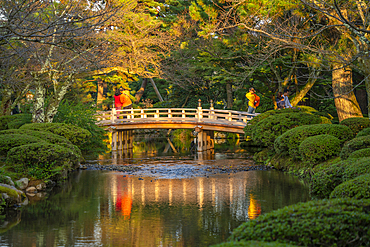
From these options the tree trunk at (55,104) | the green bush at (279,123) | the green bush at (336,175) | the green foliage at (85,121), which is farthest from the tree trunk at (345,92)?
the tree trunk at (55,104)

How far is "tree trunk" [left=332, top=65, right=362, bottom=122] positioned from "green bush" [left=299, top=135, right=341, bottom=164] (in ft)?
18.7

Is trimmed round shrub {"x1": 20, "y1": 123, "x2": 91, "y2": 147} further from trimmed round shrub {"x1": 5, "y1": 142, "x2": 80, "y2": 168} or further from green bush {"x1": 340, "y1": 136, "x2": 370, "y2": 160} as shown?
green bush {"x1": 340, "y1": 136, "x2": 370, "y2": 160}

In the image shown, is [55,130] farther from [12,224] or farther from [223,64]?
[223,64]

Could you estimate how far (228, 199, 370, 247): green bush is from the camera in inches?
171

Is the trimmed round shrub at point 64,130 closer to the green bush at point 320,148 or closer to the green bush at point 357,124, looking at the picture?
the green bush at point 320,148

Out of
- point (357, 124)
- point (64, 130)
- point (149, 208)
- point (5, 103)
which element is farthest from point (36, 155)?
point (5, 103)

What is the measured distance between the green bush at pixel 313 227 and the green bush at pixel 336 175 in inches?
127

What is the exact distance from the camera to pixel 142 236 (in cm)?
671

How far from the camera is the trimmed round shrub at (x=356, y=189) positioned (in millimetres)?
5902

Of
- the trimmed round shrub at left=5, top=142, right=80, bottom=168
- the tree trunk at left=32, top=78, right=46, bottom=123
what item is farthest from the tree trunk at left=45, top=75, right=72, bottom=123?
the trimmed round shrub at left=5, top=142, right=80, bottom=168

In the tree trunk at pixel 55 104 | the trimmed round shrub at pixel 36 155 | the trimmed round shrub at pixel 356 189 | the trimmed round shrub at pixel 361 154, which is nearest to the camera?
the trimmed round shrub at pixel 356 189

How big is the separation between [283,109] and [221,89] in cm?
1562

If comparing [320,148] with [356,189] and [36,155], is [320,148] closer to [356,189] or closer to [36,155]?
[356,189]

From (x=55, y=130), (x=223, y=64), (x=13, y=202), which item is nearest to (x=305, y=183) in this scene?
(x=13, y=202)
